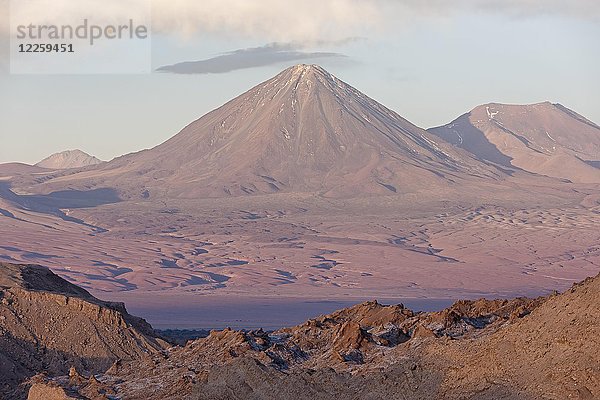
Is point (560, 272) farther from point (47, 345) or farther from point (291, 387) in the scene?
point (291, 387)

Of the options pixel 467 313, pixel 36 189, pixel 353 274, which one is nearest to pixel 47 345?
pixel 467 313

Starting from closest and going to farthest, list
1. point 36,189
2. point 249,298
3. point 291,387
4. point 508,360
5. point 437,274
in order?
point 508,360
point 291,387
point 249,298
point 437,274
point 36,189

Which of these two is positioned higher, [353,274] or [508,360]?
[508,360]

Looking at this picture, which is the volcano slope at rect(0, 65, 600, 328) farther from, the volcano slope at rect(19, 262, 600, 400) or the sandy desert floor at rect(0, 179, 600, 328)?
the volcano slope at rect(19, 262, 600, 400)

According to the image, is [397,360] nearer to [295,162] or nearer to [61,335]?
[61,335]

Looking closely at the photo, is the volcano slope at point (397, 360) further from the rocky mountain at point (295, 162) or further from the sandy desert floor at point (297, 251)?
the rocky mountain at point (295, 162)

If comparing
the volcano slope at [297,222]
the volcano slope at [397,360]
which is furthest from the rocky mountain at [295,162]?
the volcano slope at [397,360]

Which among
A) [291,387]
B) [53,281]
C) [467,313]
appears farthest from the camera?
[53,281]
